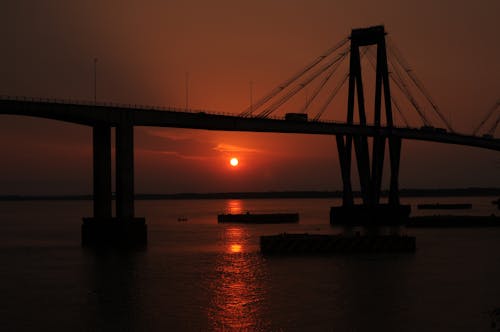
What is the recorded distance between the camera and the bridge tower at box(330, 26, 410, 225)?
323 feet

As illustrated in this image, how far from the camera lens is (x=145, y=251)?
66.5m

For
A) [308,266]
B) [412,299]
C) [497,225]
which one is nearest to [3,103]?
[308,266]

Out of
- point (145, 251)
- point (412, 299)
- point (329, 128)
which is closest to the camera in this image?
point (412, 299)

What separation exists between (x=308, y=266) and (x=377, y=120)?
48.1 metres

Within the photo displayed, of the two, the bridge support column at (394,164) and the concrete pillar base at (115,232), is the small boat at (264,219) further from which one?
the concrete pillar base at (115,232)

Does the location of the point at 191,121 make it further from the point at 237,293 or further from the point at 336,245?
the point at 237,293

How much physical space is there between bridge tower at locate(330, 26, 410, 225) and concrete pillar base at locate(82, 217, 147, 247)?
39450mm

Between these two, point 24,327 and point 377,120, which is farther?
point 377,120

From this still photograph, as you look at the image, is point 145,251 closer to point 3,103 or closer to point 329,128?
point 3,103

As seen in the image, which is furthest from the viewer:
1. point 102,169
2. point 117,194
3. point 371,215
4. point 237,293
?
point 371,215

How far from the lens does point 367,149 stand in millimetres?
103250

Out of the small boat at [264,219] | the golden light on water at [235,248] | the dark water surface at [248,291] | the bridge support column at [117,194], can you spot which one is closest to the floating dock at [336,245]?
the dark water surface at [248,291]

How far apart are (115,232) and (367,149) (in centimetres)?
4658

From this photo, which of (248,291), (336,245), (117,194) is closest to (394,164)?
(336,245)
